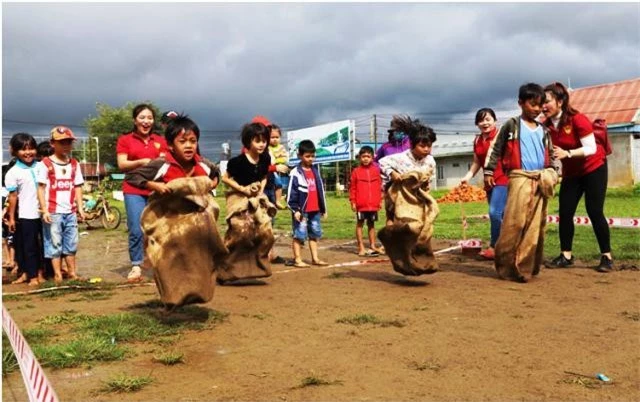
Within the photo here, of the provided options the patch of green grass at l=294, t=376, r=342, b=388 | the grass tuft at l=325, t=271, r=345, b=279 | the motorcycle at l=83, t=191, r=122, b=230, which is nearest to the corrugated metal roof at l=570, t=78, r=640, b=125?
the motorcycle at l=83, t=191, r=122, b=230

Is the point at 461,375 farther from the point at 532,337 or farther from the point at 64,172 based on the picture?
the point at 64,172

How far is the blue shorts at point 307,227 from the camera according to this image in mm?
8328

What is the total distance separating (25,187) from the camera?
7.38m

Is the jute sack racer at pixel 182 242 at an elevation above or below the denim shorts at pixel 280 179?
below

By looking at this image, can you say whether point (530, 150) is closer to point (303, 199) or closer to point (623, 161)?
point (303, 199)

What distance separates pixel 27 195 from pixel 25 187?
10 centimetres

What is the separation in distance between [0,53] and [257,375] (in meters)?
3.25

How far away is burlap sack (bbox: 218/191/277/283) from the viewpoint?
21.7ft

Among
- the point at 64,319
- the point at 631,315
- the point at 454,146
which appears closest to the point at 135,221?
the point at 64,319

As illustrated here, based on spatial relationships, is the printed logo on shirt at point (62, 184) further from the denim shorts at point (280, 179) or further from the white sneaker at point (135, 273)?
the denim shorts at point (280, 179)

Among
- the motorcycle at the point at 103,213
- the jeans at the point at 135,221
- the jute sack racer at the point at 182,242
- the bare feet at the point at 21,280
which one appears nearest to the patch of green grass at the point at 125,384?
the jute sack racer at the point at 182,242

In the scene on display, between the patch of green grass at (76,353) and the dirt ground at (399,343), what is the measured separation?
0.12 m

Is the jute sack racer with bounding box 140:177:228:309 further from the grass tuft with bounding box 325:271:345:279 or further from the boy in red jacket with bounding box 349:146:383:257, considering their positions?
the boy in red jacket with bounding box 349:146:383:257

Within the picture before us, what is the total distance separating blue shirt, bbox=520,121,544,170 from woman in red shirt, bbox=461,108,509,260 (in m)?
0.94
